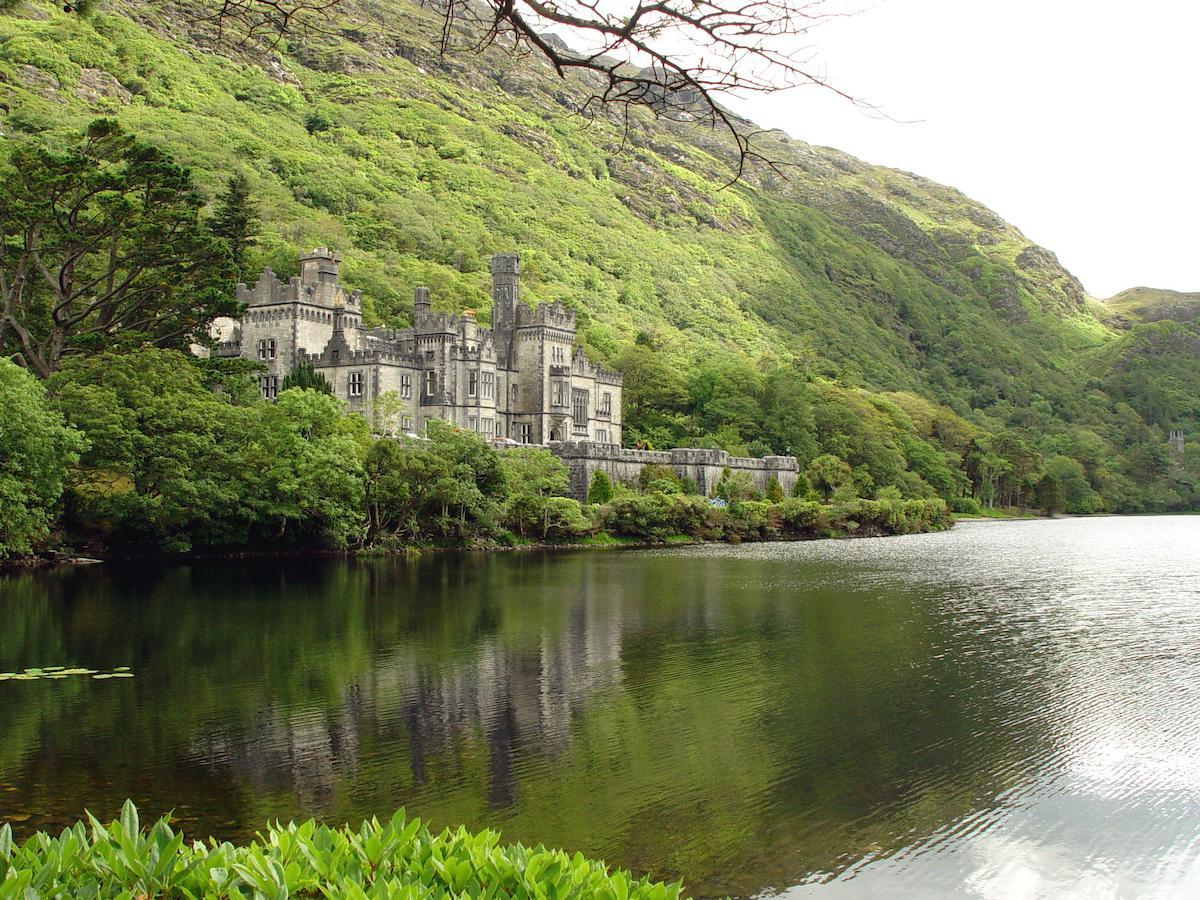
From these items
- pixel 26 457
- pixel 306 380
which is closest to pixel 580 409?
pixel 306 380

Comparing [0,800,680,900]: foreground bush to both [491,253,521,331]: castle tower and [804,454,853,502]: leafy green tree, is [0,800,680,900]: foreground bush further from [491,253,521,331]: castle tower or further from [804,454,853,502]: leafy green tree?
[804,454,853,502]: leafy green tree

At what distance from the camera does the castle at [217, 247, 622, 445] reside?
74.7 meters

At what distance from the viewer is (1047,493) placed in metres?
130

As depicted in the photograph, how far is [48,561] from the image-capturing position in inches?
1746

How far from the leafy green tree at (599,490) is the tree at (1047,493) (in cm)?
7297

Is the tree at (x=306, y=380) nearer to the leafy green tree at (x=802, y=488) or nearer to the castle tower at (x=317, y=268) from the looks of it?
the castle tower at (x=317, y=268)

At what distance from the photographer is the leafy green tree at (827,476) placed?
9731 cm

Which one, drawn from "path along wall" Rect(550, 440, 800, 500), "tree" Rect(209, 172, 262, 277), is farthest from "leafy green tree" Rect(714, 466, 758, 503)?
"tree" Rect(209, 172, 262, 277)

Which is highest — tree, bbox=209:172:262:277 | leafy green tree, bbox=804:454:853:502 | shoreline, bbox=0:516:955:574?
tree, bbox=209:172:262:277

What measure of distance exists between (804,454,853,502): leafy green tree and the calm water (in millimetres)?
58727

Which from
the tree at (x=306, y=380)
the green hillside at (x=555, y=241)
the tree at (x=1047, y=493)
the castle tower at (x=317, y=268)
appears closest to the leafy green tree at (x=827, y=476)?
the green hillside at (x=555, y=241)

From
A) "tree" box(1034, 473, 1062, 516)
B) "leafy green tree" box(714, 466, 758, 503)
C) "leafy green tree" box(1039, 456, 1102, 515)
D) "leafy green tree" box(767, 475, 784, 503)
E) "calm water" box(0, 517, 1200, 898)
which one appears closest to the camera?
"calm water" box(0, 517, 1200, 898)

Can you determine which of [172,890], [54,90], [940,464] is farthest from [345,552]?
[54,90]

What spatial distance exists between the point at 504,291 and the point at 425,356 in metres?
14.2
